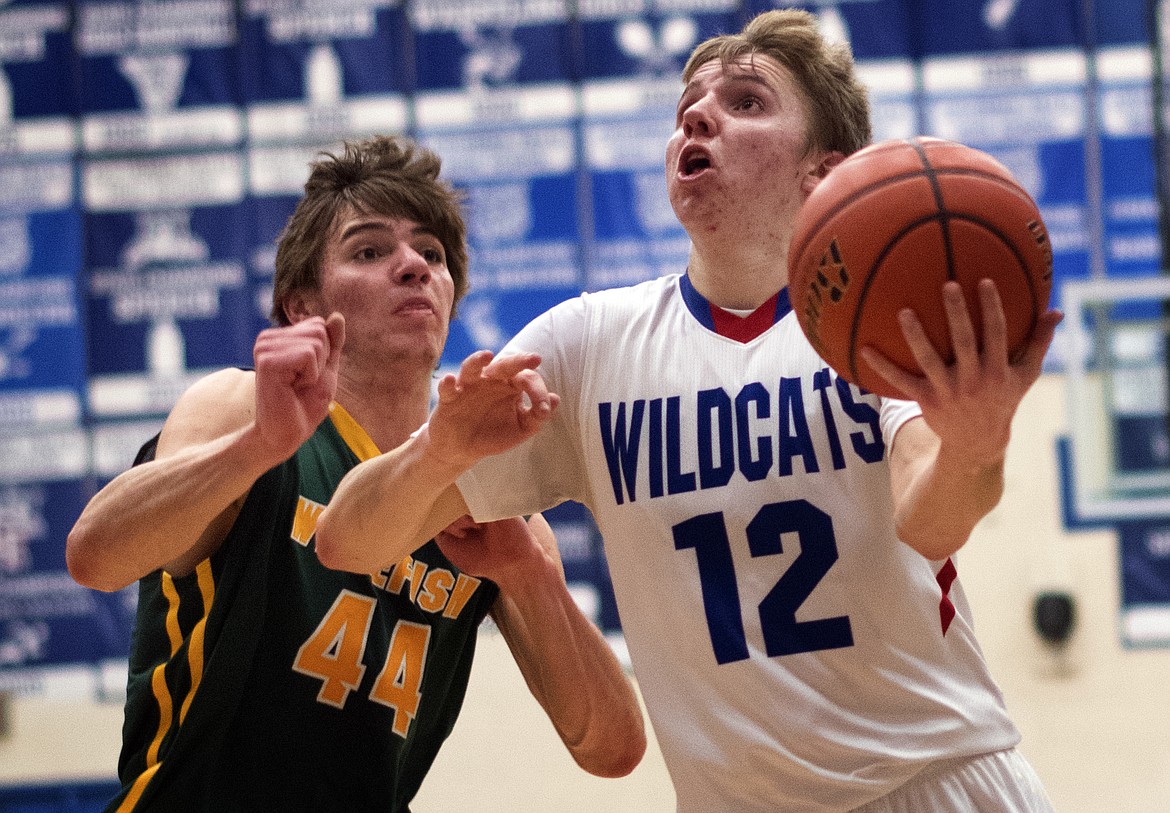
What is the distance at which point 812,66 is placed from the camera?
7.71ft

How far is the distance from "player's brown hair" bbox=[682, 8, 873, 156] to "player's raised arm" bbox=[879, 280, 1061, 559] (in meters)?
0.74

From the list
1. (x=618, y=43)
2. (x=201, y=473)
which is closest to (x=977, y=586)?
(x=618, y=43)

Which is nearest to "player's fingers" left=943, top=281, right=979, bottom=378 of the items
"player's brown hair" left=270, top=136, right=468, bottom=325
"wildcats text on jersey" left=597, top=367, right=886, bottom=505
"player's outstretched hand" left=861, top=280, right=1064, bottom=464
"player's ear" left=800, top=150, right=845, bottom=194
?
"player's outstretched hand" left=861, top=280, right=1064, bottom=464

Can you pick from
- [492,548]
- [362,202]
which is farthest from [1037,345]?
[362,202]

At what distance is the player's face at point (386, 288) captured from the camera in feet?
9.51

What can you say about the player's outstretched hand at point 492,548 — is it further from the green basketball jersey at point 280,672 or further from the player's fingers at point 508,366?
the player's fingers at point 508,366

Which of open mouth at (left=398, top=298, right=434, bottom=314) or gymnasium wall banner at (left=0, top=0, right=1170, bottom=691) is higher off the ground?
gymnasium wall banner at (left=0, top=0, right=1170, bottom=691)

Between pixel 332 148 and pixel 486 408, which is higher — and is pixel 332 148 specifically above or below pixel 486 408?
above

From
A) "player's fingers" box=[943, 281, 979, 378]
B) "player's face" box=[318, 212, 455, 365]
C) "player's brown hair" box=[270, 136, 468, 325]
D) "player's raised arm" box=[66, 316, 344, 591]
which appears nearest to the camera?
"player's fingers" box=[943, 281, 979, 378]

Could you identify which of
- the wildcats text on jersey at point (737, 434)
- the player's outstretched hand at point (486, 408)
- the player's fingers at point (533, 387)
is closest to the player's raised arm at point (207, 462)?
the player's outstretched hand at point (486, 408)

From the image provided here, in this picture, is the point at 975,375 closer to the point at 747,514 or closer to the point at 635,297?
the point at 747,514

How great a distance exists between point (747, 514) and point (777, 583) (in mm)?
119

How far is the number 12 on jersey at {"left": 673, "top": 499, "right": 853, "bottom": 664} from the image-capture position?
2.03 meters

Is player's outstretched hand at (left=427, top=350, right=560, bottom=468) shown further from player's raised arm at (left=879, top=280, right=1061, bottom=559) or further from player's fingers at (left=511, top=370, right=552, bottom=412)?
player's raised arm at (left=879, top=280, right=1061, bottom=559)
